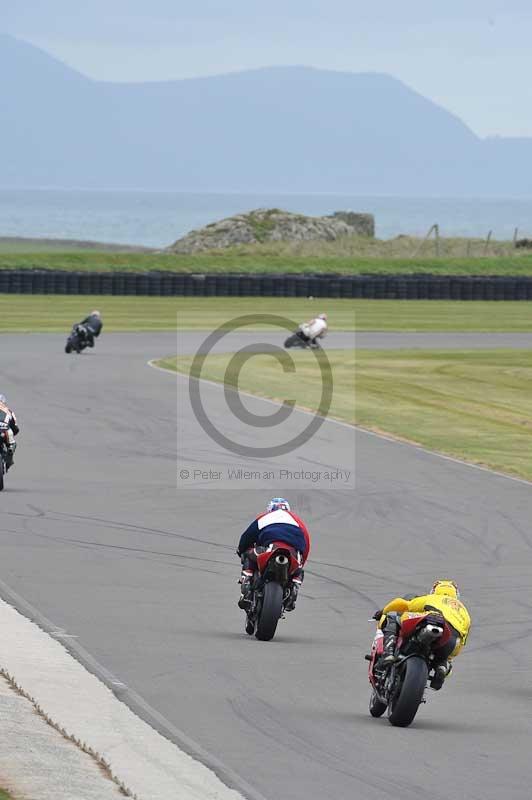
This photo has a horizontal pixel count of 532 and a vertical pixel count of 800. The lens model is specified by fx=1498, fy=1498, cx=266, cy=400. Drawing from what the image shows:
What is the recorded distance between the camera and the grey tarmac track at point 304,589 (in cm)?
938

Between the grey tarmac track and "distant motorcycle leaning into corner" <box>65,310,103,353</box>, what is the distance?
13.3 m

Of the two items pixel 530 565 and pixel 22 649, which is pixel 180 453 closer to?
pixel 530 565

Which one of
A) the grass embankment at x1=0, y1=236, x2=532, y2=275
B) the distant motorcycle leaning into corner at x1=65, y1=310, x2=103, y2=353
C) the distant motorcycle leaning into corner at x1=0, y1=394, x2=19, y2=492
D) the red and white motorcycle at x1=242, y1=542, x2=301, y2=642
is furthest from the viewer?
the grass embankment at x1=0, y1=236, x2=532, y2=275

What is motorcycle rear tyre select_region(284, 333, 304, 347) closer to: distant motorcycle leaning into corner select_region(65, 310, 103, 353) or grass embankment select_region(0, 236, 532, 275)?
distant motorcycle leaning into corner select_region(65, 310, 103, 353)

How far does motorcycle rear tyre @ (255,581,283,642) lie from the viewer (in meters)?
12.8

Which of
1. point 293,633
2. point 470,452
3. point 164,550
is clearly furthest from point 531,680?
point 470,452

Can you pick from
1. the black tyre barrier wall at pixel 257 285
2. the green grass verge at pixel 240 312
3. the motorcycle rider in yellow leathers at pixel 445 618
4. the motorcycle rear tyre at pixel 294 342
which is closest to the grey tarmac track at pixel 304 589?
the motorcycle rider in yellow leathers at pixel 445 618

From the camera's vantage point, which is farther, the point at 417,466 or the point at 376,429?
the point at 376,429

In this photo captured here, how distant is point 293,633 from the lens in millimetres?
13406

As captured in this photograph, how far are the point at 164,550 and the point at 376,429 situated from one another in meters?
12.8

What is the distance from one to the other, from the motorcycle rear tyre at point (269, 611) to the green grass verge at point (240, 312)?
42535 millimetres

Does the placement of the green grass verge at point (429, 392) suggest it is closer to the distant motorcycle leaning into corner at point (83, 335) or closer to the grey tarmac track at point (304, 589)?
the grey tarmac track at point (304, 589)

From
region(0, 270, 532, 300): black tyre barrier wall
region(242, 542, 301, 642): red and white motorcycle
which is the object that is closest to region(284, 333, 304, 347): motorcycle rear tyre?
region(0, 270, 532, 300): black tyre barrier wall

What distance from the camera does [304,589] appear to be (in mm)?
15391
